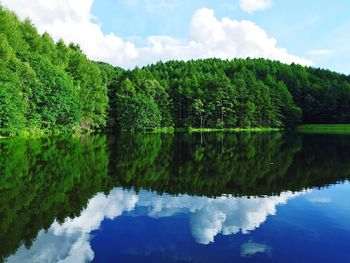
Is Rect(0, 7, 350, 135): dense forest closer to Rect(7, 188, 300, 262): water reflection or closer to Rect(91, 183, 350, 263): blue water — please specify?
Rect(7, 188, 300, 262): water reflection

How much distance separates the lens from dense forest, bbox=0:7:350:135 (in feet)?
172

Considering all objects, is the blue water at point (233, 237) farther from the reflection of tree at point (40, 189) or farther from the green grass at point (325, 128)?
the green grass at point (325, 128)

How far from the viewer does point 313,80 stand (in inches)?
5463

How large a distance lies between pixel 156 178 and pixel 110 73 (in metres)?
86.3

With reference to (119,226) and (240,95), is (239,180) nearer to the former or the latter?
(119,226)

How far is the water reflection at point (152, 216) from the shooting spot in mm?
9969

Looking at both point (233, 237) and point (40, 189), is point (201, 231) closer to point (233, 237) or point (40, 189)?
point (233, 237)

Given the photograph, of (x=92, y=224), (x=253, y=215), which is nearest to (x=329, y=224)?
(x=253, y=215)

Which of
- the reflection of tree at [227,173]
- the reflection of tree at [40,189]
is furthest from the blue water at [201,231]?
the reflection of tree at [227,173]

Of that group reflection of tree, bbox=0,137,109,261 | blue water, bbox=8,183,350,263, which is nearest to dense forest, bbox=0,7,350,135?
reflection of tree, bbox=0,137,109,261

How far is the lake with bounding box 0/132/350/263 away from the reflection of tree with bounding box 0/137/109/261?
1.6 inches

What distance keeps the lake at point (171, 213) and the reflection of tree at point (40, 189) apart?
40 mm

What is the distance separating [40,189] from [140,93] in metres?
79.2

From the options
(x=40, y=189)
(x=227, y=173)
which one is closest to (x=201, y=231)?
(x=40, y=189)
